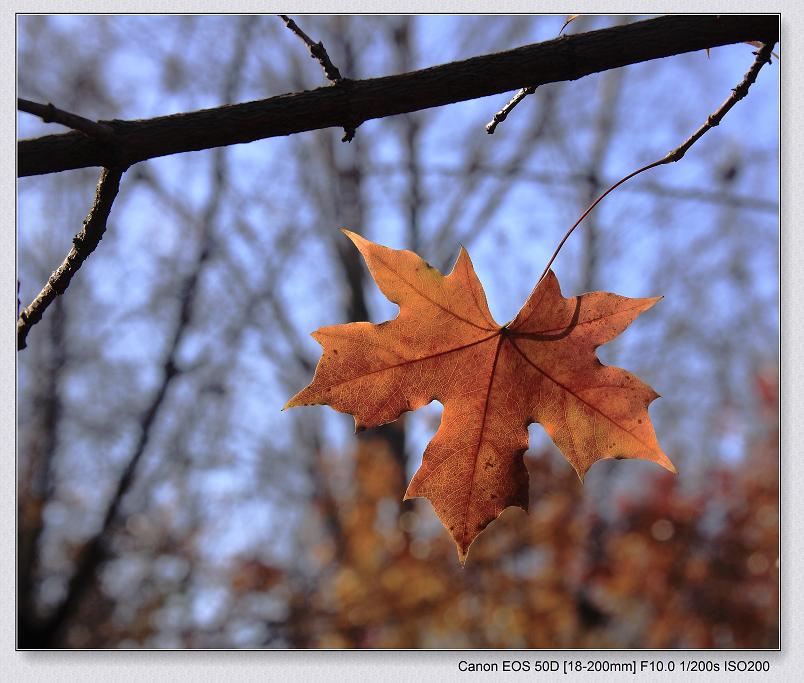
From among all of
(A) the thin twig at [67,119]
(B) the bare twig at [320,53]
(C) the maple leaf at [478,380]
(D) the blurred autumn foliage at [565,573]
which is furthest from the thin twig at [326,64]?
(D) the blurred autumn foliage at [565,573]

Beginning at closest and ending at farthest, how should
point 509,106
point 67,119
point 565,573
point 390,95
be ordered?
point 67,119 → point 390,95 → point 509,106 → point 565,573

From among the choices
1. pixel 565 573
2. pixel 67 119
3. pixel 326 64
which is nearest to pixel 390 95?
pixel 326 64

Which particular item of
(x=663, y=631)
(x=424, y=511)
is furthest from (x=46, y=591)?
(x=663, y=631)

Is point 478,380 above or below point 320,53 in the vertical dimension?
below

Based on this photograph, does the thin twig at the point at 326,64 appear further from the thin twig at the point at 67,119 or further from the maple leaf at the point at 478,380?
the thin twig at the point at 67,119

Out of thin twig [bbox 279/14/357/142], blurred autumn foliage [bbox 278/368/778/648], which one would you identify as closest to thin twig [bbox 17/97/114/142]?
thin twig [bbox 279/14/357/142]

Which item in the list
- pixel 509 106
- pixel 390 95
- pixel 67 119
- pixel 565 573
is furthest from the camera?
pixel 565 573

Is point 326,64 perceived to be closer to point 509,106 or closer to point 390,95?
point 390,95
